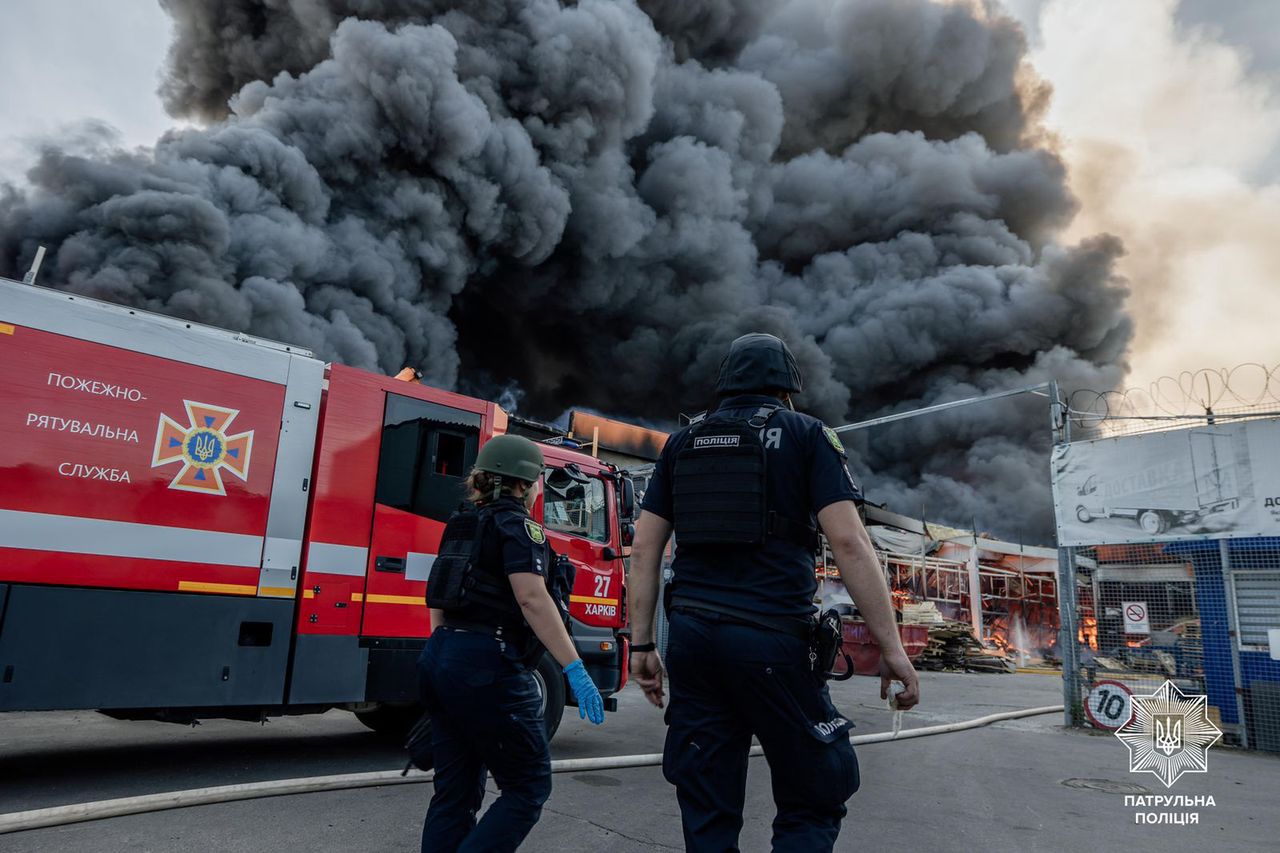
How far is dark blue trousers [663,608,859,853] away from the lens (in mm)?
1836

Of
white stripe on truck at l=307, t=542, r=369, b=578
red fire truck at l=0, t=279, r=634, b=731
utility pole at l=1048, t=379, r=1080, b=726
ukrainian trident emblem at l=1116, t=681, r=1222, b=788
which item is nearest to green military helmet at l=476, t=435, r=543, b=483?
red fire truck at l=0, t=279, r=634, b=731

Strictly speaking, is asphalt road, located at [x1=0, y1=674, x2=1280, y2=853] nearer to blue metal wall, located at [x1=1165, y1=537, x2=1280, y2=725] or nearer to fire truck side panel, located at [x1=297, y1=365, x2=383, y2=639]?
blue metal wall, located at [x1=1165, y1=537, x2=1280, y2=725]

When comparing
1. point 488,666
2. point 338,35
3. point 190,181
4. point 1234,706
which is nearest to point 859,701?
point 1234,706

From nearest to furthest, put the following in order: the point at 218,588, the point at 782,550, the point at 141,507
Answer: the point at 782,550, the point at 141,507, the point at 218,588

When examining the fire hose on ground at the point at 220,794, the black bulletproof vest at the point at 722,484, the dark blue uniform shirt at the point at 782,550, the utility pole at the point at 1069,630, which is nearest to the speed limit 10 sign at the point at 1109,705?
the utility pole at the point at 1069,630

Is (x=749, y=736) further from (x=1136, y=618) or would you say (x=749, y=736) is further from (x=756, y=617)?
(x=1136, y=618)

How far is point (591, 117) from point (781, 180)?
1736cm

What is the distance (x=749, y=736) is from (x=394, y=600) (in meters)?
3.57

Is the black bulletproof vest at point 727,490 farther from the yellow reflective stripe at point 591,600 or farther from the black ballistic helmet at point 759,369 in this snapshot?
the yellow reflective stripe at point 591,600

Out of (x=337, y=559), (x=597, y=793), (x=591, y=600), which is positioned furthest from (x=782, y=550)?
(x=591, y=600)

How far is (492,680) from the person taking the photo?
225 cm

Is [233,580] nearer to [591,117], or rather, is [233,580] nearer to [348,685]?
[348,685]

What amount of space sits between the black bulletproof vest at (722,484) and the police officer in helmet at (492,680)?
1.57 ft

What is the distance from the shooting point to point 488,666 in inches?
89.5
